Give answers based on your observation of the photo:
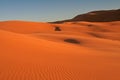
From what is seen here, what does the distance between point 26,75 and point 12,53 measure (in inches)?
92.5

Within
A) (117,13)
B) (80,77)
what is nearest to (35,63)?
(80,77)

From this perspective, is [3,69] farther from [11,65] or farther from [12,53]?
[12,53]

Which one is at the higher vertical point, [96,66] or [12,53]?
[12,53]

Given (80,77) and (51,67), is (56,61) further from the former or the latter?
(80,77)

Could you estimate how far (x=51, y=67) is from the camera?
7.62m

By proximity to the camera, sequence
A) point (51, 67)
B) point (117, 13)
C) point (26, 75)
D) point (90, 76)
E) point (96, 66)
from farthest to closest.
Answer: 1. point (117, 13)
2. point (96, 66)
3. point (51, 67)
4. point (90, 76)
5. point (26, 75)

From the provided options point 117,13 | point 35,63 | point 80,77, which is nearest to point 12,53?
point 35,63

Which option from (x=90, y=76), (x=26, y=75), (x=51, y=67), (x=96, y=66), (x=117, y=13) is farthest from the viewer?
(x=117, y=13)

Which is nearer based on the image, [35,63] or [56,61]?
[35,63]

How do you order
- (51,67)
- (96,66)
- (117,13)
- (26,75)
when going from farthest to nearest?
(117,13) < (96,66) < (51,67) < (26,75)

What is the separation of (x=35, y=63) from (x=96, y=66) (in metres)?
2.12

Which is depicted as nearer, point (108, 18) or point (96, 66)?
point (96, 66)

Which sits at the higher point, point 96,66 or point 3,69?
point 3,69

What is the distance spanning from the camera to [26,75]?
21.1 ft
